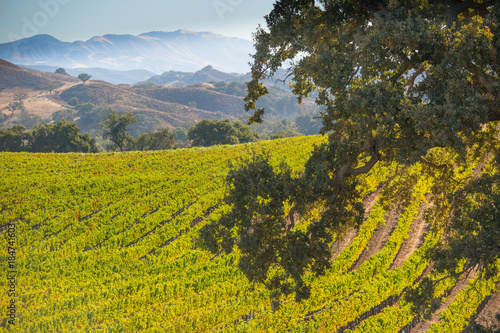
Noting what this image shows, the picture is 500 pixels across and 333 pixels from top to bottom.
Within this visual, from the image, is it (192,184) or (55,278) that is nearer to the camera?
(55,278)

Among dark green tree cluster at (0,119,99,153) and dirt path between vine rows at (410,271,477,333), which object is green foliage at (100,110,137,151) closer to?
dark green tree cluster at (0,119,99,153)

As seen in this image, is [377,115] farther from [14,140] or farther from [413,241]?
[14,140]

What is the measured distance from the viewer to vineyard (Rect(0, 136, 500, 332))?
531 inches

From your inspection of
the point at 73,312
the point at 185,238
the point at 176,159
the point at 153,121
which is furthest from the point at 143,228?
the point at 153,121

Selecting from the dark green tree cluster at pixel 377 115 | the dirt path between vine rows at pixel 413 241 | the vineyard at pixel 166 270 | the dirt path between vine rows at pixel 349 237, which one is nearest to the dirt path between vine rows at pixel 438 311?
the vineyard at pixel 166 270

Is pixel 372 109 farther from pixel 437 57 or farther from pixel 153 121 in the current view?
pixel 153 121

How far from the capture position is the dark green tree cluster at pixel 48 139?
6253 cm

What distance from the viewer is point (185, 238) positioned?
67.7ft

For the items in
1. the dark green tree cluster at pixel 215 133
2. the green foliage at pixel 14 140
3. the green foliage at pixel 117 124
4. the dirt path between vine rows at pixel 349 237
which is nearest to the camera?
the dirt path between vine rows at pixel 349 237

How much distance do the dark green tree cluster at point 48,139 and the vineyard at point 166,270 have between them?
36.8 meters

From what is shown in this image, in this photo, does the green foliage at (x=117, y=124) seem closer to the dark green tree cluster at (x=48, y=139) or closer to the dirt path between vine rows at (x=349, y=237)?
the dark green tree cluster at (x=48, y=139)

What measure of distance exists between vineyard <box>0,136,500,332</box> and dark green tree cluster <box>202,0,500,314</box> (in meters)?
1.58

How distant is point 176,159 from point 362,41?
28703 millimetres

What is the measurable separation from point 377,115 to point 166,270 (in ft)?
46.2
